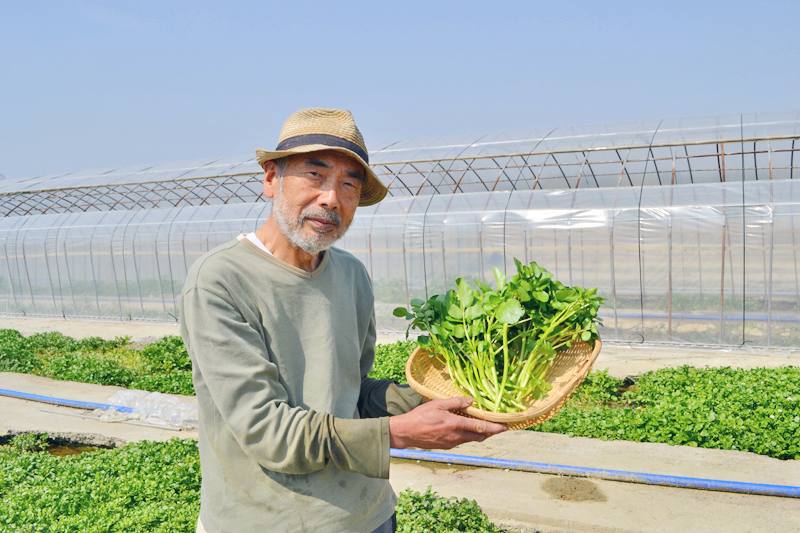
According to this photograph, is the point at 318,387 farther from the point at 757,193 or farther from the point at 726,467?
the point at 757,193

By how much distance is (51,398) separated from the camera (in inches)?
393

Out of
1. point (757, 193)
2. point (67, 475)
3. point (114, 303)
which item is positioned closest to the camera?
point (67, 475)

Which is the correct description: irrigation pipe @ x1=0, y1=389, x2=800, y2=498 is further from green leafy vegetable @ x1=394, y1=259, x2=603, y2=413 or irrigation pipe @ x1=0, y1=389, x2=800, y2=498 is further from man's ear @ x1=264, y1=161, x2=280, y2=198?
man's ear @ x1=264, y1=161, x2=280, y2=198

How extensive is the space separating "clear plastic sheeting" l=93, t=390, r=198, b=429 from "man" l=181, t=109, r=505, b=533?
22.7 ft

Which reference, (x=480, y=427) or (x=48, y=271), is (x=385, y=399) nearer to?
(x=480, y=427)

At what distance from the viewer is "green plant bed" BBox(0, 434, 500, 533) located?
4.81 meters

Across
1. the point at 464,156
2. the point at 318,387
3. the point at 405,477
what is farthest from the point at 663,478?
the point at 464,156

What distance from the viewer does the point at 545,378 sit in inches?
122

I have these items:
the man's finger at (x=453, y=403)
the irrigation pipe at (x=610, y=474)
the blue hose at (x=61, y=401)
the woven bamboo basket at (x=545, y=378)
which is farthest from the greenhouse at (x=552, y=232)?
the man's finger at (x=453, y=403)

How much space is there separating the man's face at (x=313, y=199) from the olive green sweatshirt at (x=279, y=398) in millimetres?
131

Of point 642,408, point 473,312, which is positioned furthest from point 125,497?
point 642,408

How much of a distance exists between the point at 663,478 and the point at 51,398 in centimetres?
890

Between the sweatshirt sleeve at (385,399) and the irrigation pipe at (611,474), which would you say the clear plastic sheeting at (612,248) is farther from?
the sweatshirt sleeve at (385,399)

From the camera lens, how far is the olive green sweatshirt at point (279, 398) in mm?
1910
